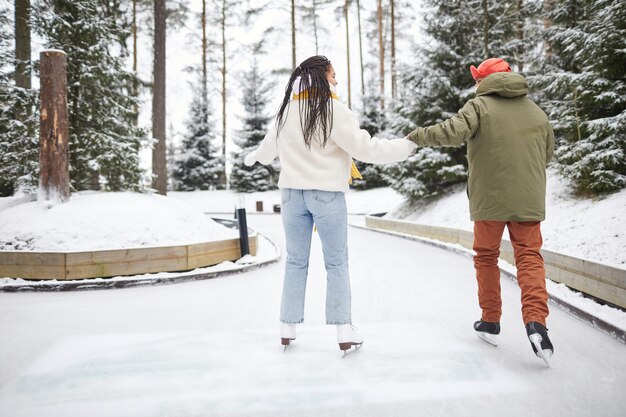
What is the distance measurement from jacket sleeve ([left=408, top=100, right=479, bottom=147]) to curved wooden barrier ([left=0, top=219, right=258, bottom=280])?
12.2 feet

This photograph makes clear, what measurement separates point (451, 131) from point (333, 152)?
0.73 metres

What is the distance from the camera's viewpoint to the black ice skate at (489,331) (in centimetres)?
276

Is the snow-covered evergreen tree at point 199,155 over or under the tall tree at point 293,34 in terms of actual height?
under

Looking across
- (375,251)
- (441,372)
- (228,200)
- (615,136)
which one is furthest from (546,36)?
(228,200)

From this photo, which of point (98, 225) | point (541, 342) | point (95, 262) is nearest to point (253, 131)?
point (98, 225)

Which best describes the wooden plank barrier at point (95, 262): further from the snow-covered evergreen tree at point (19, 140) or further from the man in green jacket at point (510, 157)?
the snow-covered evergreen tree at point (19, 140)

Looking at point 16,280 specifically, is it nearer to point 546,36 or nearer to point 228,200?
point 546,36

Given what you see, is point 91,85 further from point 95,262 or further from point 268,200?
point 268,200

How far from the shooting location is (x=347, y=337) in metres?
2.58

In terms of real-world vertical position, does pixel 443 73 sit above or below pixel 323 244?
above

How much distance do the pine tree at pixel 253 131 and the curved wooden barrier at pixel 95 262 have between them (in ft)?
72.7

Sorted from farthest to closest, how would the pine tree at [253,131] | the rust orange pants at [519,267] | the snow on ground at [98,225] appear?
the pine tree at [253,131] < the snow on ground at [98,225] < the rust orange pants at [519,267]

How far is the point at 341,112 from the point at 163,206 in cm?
464

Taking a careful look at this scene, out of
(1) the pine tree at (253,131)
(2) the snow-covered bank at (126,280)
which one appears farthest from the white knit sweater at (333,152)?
(1) the pine tree at (253,131)
